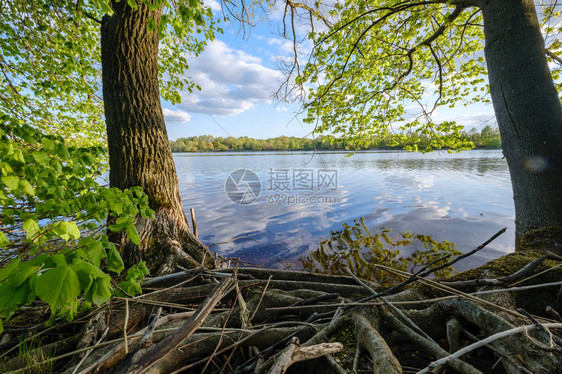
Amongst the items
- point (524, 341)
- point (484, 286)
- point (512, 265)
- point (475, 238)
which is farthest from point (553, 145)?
point (475, 238)

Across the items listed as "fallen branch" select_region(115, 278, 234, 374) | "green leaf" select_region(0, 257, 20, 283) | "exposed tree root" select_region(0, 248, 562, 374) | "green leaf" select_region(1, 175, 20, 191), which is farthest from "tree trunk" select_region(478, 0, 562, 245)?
"green leaf" select_region(1, 175, 20, 191)

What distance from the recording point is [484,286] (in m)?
1.92

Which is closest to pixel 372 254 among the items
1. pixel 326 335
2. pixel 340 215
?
pixel 340 215

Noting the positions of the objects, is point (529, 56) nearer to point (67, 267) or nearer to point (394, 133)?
point (394, 133)

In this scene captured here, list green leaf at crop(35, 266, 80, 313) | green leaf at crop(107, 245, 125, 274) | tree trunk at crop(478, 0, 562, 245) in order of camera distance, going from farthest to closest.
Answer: tree trunk at crop(478, 0, 562, 245) < green leaf at crop(107, 245, 125, 274) < green leaf at crop(35, 266, 80, 313)

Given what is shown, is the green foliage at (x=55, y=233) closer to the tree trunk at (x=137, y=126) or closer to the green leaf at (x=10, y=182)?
the green leaf at (x=10, y=182)

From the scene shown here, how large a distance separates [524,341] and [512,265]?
1368 mm

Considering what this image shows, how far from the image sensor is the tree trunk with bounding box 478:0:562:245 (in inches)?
104

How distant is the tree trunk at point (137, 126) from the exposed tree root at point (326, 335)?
107 cm

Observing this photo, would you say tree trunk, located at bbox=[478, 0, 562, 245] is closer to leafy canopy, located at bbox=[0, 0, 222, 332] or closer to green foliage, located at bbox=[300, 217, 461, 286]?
green foliage, located at bbox=[300, 217, 461, 286]

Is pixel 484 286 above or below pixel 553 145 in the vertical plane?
below

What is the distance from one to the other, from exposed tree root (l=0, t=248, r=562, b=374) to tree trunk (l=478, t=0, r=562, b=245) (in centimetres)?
104

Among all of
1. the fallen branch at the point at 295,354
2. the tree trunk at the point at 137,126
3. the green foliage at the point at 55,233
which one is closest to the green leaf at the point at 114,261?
the green foliage at the point at 55,233

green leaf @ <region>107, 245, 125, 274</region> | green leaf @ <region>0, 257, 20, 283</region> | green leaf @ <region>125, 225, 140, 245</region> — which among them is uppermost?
green leaf @ <region>0, 257, 20, 283</region>
